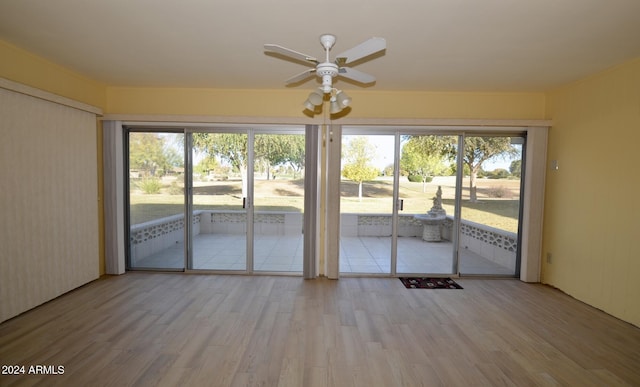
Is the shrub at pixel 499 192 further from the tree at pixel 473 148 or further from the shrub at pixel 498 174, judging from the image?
the tree at pixel 473 148

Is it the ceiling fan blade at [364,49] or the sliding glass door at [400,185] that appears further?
the sliding glass door at [400,185]

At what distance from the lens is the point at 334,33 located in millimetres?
2637

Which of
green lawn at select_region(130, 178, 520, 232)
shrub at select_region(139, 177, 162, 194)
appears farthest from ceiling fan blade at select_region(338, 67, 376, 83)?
shrub at select_region(139, 177, 162, 194)

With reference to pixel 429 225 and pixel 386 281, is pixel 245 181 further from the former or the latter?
pixel 429 225

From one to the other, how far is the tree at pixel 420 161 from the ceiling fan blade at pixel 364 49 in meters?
2.64

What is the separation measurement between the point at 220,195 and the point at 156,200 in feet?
3.27

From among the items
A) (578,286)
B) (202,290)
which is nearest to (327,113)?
(202,290)

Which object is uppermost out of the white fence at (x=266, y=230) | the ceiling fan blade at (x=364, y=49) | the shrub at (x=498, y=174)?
the ceiling fan blade at (x=364, y=49)

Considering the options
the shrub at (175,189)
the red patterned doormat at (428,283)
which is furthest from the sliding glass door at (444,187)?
the shrub at (175,189)

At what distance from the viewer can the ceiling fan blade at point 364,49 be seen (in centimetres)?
193

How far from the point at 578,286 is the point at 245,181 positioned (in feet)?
15.3

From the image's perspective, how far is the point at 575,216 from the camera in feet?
12.6

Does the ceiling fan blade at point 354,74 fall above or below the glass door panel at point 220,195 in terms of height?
above

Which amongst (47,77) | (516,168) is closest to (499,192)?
(516,168)
